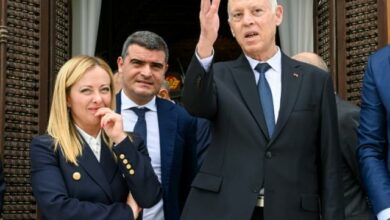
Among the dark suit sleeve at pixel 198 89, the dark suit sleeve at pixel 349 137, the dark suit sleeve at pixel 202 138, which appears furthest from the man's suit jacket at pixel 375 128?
the dark suit sleeve at pixel 202 138

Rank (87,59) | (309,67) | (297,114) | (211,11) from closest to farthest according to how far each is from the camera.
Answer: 1. (211,11)
2. (297,114)
3. (309,67)
4. (87,59)

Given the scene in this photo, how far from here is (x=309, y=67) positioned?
2.96 metres

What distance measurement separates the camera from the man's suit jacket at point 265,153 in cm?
271

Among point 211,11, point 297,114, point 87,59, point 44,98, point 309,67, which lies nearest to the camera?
point 211,11

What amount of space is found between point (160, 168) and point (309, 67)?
963mm

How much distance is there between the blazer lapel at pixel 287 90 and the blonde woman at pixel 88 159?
→ 647 millimetres

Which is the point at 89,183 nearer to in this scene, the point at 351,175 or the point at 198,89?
the point at 198,89

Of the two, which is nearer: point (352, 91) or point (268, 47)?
point (268, 47)

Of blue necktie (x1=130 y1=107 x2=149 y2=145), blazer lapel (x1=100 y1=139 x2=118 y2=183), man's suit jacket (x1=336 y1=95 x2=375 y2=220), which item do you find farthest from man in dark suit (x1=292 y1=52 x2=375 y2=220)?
blazer lapel (x1=100 y1=139 x2=118 y2=183)

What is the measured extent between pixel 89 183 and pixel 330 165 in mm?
1017

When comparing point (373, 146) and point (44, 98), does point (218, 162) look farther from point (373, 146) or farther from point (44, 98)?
point (44, 98)

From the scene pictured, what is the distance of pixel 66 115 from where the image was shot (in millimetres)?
3070

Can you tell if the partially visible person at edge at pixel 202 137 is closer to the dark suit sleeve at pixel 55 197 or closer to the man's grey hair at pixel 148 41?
the man's grey hair at pixel 148 41

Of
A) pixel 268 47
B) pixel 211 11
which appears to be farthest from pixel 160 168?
pixel 211 11
